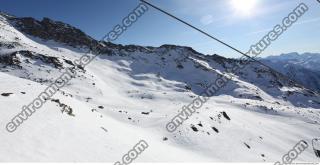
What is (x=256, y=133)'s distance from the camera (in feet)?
133

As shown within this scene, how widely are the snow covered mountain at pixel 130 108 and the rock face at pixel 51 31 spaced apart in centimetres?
34

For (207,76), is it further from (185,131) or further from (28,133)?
(28,133)

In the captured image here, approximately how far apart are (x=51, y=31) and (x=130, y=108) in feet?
227

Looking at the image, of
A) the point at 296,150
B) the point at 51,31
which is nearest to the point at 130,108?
the point at 296,150

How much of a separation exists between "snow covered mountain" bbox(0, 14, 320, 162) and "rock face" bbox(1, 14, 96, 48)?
0.34m

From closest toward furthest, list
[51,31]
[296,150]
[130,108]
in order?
[296,150] < [130,108] < [51,31]

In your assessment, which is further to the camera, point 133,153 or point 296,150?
point 296,150

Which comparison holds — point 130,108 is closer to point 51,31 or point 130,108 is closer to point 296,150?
point 296,150

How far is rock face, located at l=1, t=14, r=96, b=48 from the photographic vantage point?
3691 inches

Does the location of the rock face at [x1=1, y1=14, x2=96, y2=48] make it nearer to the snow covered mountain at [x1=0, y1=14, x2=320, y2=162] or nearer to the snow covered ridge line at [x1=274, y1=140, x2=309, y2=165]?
the snow covered mountain at [x1=0, y1=14, x2=320, y2=162]

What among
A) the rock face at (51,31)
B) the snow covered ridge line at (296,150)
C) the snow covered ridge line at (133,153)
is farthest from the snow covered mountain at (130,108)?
the snow covered ridge line at (296,150)

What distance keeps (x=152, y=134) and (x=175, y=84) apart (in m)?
52.5

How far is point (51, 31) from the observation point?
324 feet

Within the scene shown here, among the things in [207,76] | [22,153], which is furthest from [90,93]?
[207,76]
